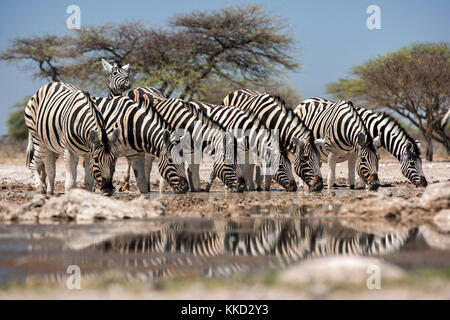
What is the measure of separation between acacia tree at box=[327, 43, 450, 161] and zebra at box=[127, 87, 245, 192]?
61.2ft

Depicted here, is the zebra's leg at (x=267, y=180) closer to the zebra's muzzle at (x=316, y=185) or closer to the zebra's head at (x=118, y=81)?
the zebra's muzzle at (x=316, y=185)

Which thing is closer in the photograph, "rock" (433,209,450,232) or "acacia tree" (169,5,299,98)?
"rock" (433,209,450,232)

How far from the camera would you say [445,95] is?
29.3 metres

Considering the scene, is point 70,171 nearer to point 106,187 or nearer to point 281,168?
point 106,187

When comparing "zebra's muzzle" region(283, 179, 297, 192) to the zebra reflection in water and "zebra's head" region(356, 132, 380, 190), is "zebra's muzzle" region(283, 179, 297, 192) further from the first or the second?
the zebra reflection in water

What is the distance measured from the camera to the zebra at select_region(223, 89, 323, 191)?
1191cm

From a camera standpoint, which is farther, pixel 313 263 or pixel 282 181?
pixel 282 181

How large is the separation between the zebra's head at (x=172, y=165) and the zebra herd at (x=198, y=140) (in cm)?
2

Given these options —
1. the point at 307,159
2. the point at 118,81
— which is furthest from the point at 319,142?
the point at 118,81

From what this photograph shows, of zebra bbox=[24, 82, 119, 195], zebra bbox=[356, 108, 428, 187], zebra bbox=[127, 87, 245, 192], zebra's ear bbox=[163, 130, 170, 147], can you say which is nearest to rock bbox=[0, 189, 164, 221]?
zebra bbox=[24, 82, 119, 195]

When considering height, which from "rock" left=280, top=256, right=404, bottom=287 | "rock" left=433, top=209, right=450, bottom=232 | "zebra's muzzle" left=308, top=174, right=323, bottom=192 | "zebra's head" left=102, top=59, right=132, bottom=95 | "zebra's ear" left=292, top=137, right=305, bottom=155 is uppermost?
"zebra's head" left=102, top=59, right=132, bottom=95

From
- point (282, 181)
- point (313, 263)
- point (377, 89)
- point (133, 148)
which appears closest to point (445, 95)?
point (377, 89)

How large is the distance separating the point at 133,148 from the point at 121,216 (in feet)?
13.4
